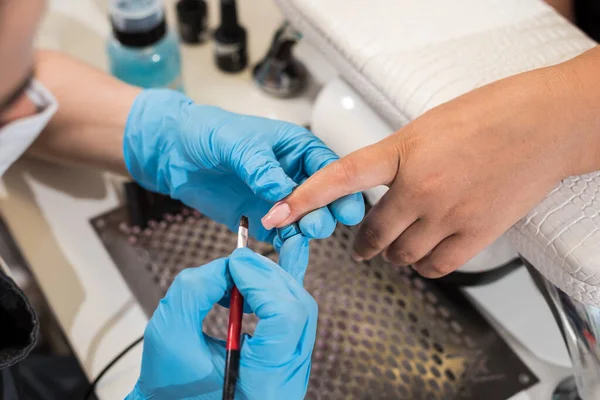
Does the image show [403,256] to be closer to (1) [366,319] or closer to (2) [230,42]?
(1) [366,319]

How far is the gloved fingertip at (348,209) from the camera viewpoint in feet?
1.59

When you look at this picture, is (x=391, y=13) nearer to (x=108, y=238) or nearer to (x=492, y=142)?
(x=492, y=142)

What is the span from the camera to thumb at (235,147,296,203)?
0.49m

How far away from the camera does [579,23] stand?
755 mm

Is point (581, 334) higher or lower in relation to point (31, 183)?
higher

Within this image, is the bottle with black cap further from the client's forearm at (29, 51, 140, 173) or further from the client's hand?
the client's hand

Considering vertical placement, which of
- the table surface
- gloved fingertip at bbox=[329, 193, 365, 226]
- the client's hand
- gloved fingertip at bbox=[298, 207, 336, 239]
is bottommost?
the table surface

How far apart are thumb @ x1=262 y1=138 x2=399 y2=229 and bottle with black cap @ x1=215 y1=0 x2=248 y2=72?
0.44 meters

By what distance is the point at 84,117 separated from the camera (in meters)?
0.71

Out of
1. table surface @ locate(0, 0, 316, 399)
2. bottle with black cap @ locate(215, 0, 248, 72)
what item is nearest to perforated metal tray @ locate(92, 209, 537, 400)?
table surface @ locate(0, 0, 316, 399)

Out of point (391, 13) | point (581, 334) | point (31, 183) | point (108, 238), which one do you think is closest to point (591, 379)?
point (581, 334)

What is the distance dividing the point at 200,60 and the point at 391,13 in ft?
1.33

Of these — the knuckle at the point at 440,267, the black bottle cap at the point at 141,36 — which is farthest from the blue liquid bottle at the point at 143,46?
the knuckle at the point at 440,267

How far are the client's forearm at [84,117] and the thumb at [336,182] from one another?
1.01ft
